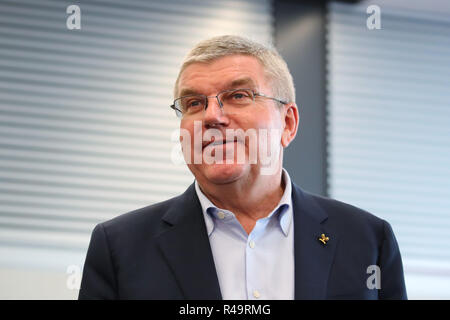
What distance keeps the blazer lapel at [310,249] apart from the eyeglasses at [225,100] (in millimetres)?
397

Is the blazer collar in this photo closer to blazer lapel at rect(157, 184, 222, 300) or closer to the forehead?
blazer lapel at rect(157, 184, 222, 300)

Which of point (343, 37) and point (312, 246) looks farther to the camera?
point (343, 37)

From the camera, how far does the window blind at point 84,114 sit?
10.7ft

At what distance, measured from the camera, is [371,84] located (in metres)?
3.75

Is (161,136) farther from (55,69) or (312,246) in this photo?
(312,246)

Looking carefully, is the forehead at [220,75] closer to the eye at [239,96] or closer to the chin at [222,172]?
the eye at [239,96]

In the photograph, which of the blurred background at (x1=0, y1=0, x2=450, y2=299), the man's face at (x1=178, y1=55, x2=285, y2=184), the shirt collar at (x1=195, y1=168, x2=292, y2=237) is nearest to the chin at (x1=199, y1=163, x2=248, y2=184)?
the man's face at (x1=178, y1=55, x2=285, y2=184)

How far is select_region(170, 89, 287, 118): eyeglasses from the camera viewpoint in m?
1.80

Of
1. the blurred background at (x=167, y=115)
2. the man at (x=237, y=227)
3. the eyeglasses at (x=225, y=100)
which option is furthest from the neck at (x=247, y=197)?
the blurred background at (x=167, y=115)

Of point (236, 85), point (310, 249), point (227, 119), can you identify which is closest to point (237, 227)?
point (310, 249)

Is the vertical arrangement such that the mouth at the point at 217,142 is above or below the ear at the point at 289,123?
below
